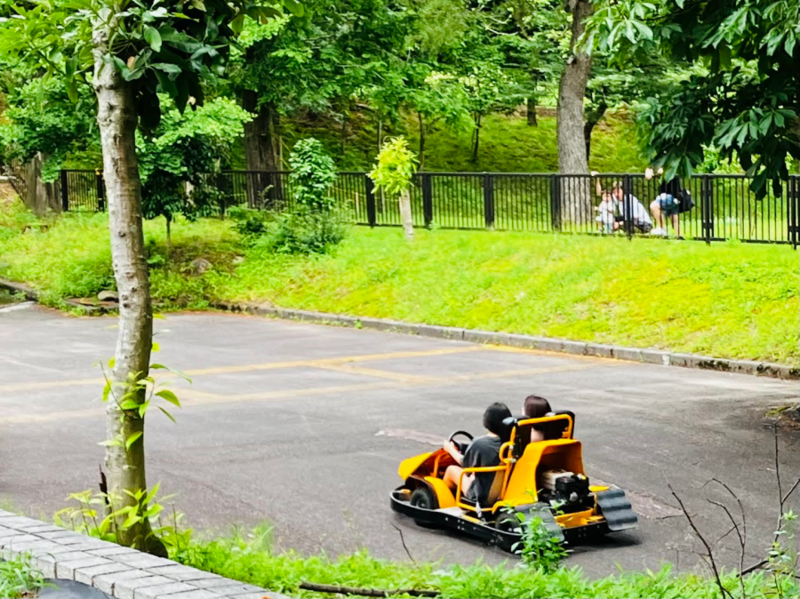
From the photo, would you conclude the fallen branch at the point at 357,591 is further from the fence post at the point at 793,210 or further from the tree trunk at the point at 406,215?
the tree trunk at the point at 406,215

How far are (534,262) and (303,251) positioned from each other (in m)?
5.48

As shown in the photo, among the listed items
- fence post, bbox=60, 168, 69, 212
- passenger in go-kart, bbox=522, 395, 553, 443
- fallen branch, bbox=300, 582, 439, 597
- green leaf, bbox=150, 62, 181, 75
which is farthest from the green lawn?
green leaf, bbox=150, 62, 181, 75

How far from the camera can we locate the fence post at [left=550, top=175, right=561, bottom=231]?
968 inches

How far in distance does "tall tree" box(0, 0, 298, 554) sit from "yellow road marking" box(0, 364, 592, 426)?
6731mm

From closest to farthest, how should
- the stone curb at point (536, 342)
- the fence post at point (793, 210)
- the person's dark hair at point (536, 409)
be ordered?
the person's dark hair at point (536, 409) → the stone curb at point (536, 342) → the fence post at point (793, 210)

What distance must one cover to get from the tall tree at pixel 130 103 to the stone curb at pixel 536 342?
37.0ft

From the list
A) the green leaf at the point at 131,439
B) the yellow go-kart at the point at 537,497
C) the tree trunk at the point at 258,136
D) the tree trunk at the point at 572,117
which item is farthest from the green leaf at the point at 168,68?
the tree trunk at the point at 258,136

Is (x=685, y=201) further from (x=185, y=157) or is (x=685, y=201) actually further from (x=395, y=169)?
(x=185, y=157)

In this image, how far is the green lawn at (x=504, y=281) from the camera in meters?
18.5

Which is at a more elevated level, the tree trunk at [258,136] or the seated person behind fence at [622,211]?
the tree trunk at [258,136]

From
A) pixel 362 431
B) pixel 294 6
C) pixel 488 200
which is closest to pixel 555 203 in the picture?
pixel 488 200

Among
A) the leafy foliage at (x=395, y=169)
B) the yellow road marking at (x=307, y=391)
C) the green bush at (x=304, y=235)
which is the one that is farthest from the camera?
the green bush at (x=304, y=235)

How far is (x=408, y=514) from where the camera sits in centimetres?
902

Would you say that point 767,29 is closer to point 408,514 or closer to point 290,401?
point 408,514
